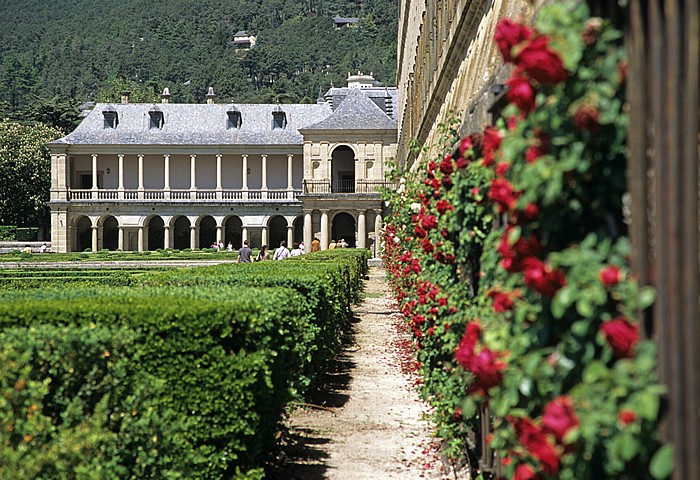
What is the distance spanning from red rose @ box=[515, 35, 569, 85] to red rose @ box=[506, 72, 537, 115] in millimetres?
134

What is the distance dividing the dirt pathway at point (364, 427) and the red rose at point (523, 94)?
173 inches

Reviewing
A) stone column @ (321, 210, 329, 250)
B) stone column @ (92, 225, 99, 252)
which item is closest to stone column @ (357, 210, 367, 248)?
stone column @ (321, 210, 329, 250)

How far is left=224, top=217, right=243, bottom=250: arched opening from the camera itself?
200 ft

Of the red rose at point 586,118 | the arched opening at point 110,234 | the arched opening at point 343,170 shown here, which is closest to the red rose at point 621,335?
the red rose at point 586,118

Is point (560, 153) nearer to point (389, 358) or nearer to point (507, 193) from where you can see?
point (507, 193)

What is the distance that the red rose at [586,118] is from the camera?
2.30m

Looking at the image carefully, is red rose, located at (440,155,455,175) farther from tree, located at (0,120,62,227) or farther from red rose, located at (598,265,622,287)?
tree, located at (0,120,62,227)

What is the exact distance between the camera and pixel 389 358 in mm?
12547

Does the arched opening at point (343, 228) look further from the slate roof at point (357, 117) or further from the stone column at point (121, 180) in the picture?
the stone column at point (121, 180)

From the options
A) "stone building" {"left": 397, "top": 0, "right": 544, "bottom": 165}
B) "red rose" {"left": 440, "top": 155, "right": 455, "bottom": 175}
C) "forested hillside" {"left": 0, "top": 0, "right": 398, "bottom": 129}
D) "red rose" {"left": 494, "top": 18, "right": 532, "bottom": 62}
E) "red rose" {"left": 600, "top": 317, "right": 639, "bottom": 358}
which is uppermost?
"forested hillside" {"left": 0, "top": 0, "right": 398, "bottom": 129}

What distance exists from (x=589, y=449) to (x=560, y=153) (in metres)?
0.75

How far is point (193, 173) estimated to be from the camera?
198 feet

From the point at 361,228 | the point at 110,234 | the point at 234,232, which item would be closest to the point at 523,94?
the point at 361,228

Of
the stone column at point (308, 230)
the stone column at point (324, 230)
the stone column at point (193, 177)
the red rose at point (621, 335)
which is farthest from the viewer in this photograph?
the stone column at point (193, 177)
